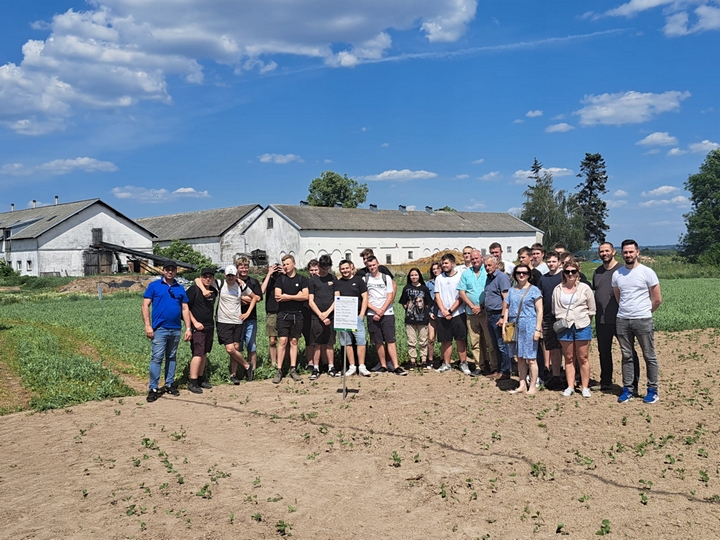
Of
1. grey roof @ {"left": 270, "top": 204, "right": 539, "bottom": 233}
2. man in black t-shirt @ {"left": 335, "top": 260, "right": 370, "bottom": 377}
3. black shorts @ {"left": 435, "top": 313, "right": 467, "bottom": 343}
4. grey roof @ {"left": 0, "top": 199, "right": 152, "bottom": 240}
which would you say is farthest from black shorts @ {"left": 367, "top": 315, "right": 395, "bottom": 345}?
grey roof @ {"left": 0, "top": 199, "right": 152, "bottom": 240}

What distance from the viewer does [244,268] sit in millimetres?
9945

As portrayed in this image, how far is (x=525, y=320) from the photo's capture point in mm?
9000

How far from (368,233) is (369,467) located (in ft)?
158

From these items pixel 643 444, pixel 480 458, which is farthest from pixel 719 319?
pixel 480 458

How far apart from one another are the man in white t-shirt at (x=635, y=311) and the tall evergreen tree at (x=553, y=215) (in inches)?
2500

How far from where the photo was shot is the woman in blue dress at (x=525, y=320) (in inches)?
351

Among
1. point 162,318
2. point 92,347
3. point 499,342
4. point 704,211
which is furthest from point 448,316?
point 704,211

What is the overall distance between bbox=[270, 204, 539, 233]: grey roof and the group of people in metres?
39.2

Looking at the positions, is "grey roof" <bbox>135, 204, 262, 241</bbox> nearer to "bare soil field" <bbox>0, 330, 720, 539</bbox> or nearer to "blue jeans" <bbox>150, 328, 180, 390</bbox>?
"blue jeans" <bbox>150, 328, 180, 390</bbox>

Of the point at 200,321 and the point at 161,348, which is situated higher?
the point at 200,321

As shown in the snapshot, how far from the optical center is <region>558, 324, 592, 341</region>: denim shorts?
8.70m

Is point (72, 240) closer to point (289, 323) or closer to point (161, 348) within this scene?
point (289, 323)

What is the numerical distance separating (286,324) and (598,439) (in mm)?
5279

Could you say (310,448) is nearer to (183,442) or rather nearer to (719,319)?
(183,442)
